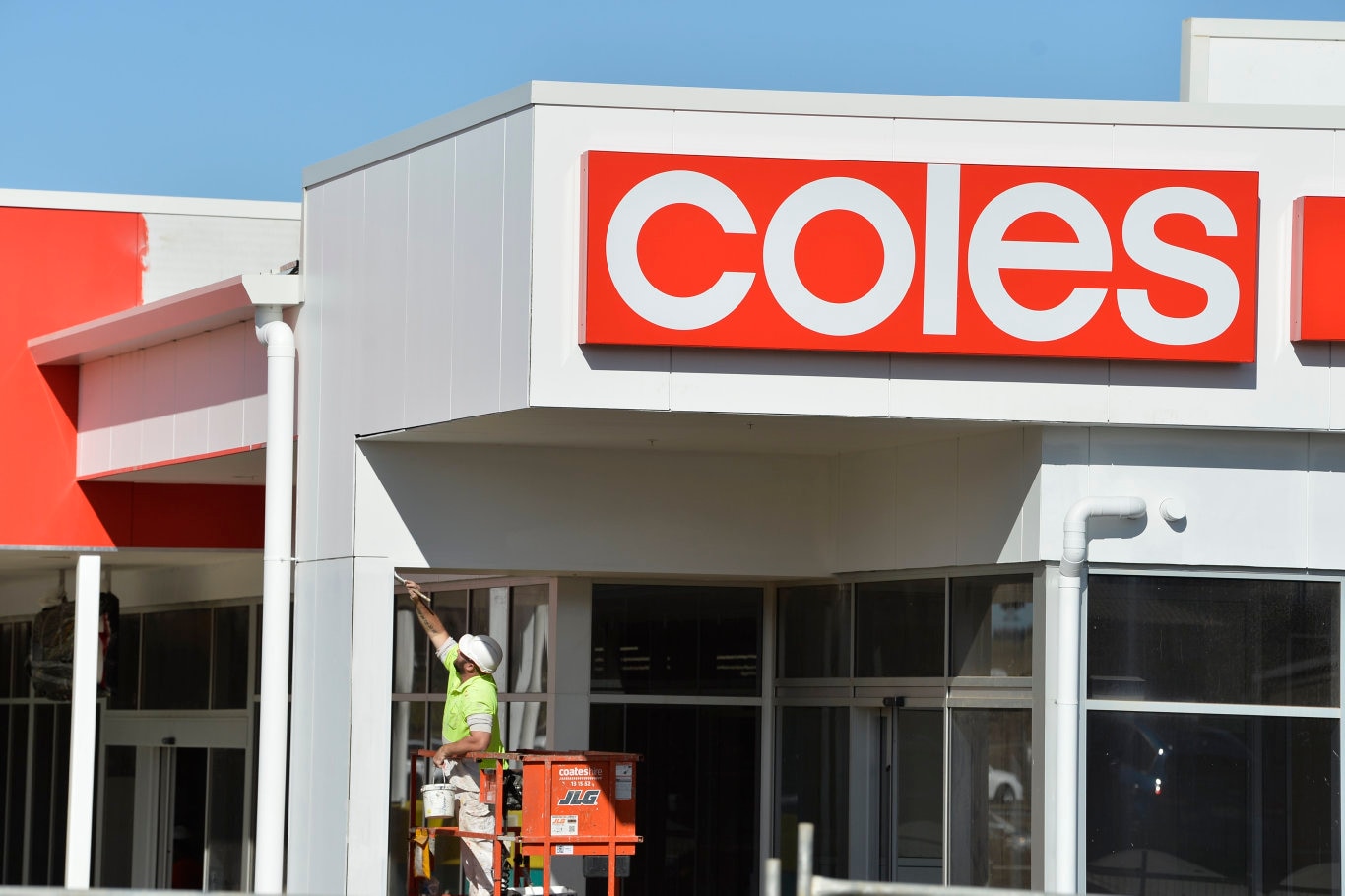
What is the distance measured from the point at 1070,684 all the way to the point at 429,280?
16.9ft

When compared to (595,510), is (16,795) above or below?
below

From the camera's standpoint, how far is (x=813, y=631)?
633 inches

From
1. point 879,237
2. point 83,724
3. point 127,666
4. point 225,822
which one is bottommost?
point 225,822

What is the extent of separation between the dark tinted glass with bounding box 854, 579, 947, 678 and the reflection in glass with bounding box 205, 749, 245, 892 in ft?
32.1

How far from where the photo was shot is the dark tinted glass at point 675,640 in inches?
646

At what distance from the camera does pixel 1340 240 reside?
12.2 metres

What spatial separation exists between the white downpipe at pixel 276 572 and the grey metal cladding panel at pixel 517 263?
2.90m

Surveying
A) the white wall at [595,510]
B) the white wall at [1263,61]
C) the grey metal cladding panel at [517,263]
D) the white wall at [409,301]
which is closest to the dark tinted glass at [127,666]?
the white wall at [409,301]

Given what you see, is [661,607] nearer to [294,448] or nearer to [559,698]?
[559,698]

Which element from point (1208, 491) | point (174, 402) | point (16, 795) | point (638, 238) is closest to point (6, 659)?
point (16, 795)

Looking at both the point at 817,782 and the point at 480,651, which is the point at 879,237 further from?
the point at 817,782

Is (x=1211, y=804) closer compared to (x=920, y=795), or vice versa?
(x=1211, y=804)

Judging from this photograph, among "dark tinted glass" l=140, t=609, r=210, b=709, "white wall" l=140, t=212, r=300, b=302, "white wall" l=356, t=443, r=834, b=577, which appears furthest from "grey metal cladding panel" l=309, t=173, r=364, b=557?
"dark tinted glass" l=140, t=609, r=210, b=709

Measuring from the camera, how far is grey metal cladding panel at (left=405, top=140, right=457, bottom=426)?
1302 cm
